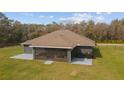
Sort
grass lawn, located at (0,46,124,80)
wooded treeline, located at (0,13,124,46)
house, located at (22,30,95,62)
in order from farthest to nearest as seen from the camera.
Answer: wooded treeline, located at (0,13,124,46) → house, located at (22,30,95,62) → grass lawn, located at (0,46,124,80)

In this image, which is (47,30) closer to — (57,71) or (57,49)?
(57,49)

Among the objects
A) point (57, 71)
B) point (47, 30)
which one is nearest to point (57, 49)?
point (57, 71)

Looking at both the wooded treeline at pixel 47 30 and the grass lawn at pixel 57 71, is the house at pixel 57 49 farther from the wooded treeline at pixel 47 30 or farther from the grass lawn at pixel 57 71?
the wooded treeline at pixel 47 30

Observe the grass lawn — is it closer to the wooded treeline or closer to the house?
the house

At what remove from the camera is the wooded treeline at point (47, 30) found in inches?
1406

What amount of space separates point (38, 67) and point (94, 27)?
28.7 m

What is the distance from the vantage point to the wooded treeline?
35719mm

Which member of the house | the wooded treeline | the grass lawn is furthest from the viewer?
the wooded treeline

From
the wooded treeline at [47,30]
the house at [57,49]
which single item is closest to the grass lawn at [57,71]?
the house at [57,49]

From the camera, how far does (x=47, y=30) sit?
41.9m

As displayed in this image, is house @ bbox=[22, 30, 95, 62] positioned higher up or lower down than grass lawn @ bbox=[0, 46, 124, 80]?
higher up

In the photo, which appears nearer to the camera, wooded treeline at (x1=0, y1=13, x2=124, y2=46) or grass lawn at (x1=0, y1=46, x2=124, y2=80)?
grass lawn at (x1=0, y1=46, x2=124, y2=80)

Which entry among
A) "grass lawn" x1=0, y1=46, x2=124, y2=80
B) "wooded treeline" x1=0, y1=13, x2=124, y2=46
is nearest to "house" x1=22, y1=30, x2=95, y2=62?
"grass lawn" x1=0, y1=46, x2=124, y2=80
